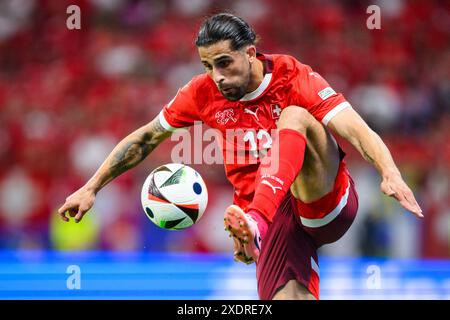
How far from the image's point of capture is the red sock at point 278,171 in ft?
11.1

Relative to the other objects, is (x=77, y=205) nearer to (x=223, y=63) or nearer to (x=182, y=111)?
(x=182, y=111)

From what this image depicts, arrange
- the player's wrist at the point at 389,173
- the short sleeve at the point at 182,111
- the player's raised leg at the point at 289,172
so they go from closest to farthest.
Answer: the player's raised leg at the point at 289,172, the player's wrist at the point at 389,173, the short sleeve at the point at 182,111

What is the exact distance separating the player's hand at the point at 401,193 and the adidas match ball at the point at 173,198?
1.02m

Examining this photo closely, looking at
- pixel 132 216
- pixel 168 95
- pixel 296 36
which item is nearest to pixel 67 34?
pixel 168 95

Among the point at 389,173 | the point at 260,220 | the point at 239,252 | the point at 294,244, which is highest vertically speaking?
the point at 389,173

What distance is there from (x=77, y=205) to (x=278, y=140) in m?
1.13

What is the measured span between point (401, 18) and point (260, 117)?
6.30m

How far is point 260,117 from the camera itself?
13.3 ft

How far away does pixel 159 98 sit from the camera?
8867 mm

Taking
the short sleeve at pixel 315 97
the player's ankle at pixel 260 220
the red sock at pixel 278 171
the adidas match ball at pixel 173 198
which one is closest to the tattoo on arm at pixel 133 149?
the adidas match ball at pixel 173 198

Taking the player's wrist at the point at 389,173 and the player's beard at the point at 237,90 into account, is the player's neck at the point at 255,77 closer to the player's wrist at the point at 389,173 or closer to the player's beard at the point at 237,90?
the player's beard at the point at 237,90

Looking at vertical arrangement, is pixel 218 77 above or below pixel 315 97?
above

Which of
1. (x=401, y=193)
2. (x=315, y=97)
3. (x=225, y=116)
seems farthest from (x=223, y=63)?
(x=401, y=193)

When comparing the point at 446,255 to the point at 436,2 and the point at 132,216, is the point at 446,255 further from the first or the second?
the point at 436,2
